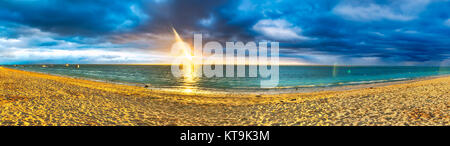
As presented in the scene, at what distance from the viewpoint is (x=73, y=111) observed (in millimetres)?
10180
